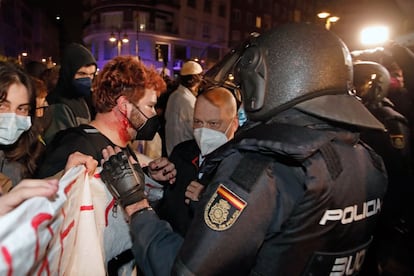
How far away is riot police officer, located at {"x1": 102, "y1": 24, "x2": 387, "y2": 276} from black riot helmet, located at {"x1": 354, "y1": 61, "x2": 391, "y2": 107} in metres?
2.66

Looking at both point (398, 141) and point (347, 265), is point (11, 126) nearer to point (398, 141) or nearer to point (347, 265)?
point (347, 265)

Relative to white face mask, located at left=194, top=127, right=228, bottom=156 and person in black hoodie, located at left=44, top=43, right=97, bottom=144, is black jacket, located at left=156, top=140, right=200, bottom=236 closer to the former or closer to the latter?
white face mask, located at left=194, top=127, right=228, bottom=156

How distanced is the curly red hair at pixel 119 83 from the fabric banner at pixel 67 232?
2.51 ft

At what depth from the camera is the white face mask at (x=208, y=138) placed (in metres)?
3.32

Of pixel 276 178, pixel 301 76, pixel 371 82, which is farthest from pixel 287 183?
pixel 371 82

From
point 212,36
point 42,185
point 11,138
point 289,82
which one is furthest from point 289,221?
point 212,36

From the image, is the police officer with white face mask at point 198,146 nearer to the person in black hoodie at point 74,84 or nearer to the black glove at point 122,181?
the black glove at point 122,181

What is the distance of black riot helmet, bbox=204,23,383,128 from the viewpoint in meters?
1.61

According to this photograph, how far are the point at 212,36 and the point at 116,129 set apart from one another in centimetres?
4466

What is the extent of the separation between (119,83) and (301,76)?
1601 millimetres

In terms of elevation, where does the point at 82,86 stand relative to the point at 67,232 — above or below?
above

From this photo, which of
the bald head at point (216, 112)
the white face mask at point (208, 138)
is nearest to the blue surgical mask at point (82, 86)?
the bald head at point (216, 112)

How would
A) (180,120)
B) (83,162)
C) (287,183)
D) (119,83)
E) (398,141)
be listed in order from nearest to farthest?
1. (287,183)
2. (83,162)
3. (119,83)
4. (398,141)
5. (180,120)

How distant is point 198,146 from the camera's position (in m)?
3.35
